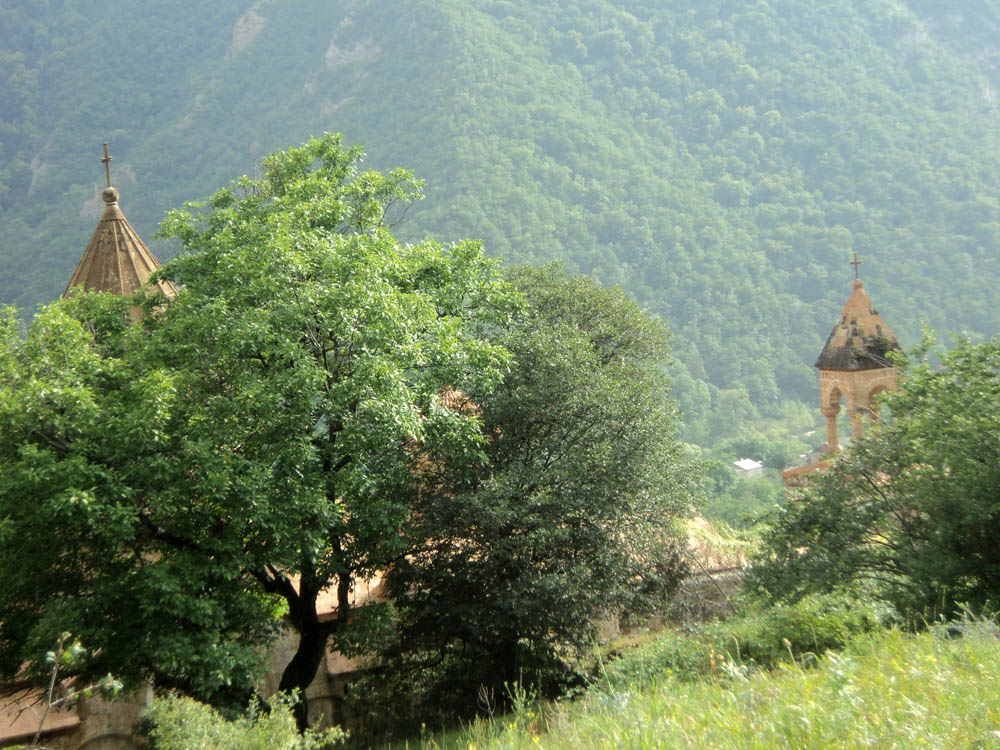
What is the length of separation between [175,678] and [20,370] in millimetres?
3231

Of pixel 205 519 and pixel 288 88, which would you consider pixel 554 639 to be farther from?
pixel 288 88

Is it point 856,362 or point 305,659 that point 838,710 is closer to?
point 305,659

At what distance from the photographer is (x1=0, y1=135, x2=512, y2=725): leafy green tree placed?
24.6 ft

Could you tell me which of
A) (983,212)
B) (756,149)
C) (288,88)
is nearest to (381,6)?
(288,88)

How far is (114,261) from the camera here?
1285 cm

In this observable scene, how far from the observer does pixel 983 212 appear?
53.8m

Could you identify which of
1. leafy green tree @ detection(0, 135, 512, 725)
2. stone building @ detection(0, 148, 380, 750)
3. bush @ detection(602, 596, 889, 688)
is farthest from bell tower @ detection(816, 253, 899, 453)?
leafy green tree @ detection(0, 135, 512, 725)

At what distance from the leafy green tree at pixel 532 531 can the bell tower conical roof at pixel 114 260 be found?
17.4ft

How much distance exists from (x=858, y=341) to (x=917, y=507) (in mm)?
9945

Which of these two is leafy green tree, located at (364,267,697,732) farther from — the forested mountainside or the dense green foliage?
the forested mountainside

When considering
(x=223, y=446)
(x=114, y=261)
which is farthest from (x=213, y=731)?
(x=114, y=261)

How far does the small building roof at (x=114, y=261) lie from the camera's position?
12664mm

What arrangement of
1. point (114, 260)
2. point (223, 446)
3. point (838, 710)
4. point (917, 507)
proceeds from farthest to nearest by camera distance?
point (114, 260) → point (917, 507) → point (223, 446) → point (838, 710)

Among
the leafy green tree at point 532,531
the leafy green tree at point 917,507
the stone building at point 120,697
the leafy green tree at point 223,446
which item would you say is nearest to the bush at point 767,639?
the leafy green tree at point 917,507
